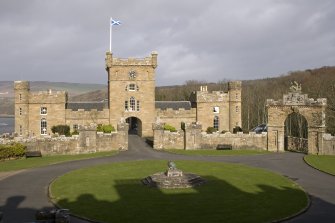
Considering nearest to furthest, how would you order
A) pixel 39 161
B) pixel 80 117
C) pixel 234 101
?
pixel 39 161
pixel 80 117
pixel 234 101

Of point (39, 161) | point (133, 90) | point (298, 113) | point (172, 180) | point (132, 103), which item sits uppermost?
point (133, 90)

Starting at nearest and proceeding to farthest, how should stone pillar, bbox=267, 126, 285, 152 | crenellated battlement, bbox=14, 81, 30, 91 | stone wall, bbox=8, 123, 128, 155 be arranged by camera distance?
stone wall, bbox=8, 123, 128, 155 → stone pillar, bbox=267, 126, 285, 152 → crenellated battlement, bbox=14, 81, 30, 91

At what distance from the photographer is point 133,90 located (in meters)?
55.1

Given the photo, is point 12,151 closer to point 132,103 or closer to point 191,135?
point 191,135

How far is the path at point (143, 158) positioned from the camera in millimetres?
18656

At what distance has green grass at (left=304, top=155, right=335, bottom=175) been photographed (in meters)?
29.7

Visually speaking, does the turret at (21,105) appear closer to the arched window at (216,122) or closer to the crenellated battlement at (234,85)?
the arched window at (216,122)

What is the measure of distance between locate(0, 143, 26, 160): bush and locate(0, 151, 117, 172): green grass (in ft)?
2.36

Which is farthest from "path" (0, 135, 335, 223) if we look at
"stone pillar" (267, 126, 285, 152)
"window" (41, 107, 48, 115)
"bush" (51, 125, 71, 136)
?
"window" (41, 107, 48, 115)

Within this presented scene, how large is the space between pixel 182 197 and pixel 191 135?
71.7 ft

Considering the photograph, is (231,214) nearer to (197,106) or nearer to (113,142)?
(113,142)

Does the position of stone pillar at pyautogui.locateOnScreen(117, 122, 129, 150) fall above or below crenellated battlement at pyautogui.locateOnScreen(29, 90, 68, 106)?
below

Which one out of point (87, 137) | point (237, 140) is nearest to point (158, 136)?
point (87, 137)

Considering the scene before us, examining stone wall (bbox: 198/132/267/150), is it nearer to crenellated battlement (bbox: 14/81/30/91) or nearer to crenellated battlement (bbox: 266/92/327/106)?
crenellated battlement (bbox: 266/92/327/106)
